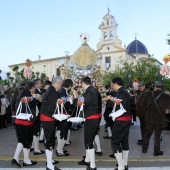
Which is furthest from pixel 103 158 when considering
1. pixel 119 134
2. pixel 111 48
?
pixel 111 48

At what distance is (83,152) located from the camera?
7.20 metres

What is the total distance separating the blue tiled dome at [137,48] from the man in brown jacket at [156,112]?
5525 cm

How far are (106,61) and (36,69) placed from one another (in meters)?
21.6

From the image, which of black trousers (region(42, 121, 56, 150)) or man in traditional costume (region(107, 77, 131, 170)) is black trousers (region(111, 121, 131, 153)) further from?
black trousers (region(42, 121, 56, 150))

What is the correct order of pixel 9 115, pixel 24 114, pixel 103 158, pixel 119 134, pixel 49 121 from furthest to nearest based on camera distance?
1. pixel 9 115
2. pixel 103 158
3. pixel 24 114
4. pixel 49 121
5. pixel 119 134

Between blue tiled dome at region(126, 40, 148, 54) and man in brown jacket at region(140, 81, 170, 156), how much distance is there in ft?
181

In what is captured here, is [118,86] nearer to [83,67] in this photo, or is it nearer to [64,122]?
[64,122]

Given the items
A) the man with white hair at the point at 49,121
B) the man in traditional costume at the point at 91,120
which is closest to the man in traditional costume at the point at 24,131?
the man with white hair at the point at 49,121

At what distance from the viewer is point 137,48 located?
61094 millimetres

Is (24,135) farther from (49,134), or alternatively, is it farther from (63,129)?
(63,129)

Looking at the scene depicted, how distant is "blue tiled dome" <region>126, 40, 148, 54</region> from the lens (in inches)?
2395

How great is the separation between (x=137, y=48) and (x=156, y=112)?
56310 millimetres

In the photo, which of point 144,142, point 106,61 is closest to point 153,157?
point 144,142

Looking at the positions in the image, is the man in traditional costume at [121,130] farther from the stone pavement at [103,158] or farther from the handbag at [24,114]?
the handbag at [24,114]
